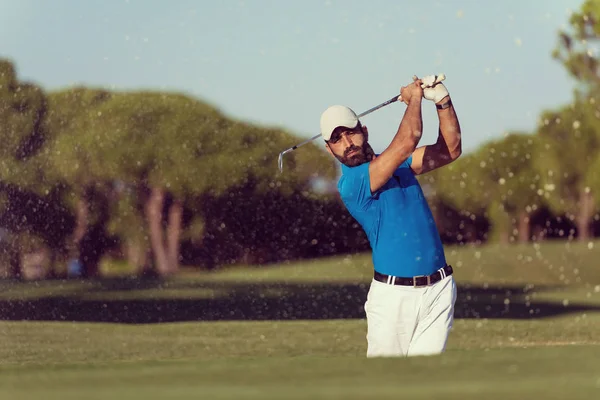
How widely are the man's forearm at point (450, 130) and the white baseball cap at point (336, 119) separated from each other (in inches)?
24.7

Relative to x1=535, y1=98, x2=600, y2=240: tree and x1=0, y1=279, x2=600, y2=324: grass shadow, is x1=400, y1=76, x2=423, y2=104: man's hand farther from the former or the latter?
x1=535, y1=98, x2=600, y2=240: tree

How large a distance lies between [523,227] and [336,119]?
43.3m

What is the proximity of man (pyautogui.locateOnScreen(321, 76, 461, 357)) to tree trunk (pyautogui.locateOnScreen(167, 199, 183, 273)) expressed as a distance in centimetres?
3886

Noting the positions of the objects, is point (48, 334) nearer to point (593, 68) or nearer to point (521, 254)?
point (521, 254)

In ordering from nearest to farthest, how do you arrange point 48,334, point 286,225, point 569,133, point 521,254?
1. point 48,334
2. point 521,254
3. point 569,133
4. point 286,225

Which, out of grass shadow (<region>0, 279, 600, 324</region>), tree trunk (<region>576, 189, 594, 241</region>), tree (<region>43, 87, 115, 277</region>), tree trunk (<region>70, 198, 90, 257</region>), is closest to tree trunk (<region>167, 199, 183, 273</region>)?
tree (<region>43, 87, 115, 277</region>)

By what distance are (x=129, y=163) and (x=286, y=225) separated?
22.0 ft

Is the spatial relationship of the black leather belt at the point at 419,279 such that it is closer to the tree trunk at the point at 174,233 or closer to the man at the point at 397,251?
the man at the point at 397,251

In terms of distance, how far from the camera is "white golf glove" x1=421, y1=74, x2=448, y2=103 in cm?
694

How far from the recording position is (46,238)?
157 ft

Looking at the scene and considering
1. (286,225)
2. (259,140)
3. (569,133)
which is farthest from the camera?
(259,140)

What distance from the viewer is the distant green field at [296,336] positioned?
4.49 metres

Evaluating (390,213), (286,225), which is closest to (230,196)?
(286,225)

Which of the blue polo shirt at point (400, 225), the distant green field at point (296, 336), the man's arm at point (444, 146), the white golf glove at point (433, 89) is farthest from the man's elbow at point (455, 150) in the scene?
the distant green field at point (296, 336)
